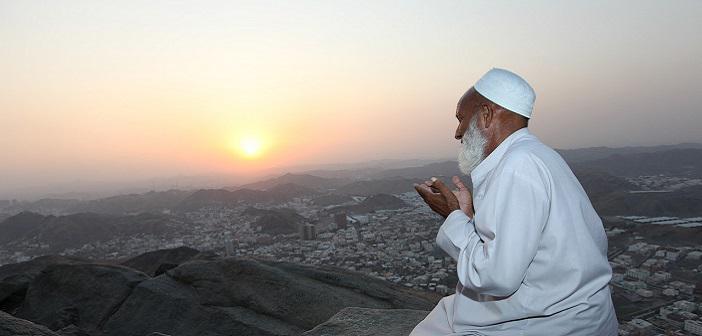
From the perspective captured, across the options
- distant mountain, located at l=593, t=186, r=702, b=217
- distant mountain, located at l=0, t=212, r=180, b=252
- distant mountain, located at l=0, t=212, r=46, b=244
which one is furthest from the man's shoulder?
distant mountain, located at l=0, t=212, r=46, b=244

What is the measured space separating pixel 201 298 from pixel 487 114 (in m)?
11.0

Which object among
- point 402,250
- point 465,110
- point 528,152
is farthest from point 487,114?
point 402,250

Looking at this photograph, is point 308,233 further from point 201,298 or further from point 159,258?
point 201,298

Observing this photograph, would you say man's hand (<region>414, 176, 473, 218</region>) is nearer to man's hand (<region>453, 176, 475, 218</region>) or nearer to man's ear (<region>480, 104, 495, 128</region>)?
man's hand (<region>453, 176, 475, 218</region>)

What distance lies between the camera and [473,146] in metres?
2.49

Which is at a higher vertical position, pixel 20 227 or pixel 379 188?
pixel 20 227

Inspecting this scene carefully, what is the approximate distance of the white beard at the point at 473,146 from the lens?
2.46 metres

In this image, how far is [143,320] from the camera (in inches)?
426

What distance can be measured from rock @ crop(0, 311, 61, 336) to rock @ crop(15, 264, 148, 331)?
706cm

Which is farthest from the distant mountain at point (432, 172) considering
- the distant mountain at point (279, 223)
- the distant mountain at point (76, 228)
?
the distant mountain at point (76, 228)

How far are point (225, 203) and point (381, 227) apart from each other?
52427mm

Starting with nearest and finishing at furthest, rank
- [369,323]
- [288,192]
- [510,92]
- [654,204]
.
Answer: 1. [510,92]
2. [369,323]
3. [654,204]
4. [288,192]

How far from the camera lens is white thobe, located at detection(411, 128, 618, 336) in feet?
6.30

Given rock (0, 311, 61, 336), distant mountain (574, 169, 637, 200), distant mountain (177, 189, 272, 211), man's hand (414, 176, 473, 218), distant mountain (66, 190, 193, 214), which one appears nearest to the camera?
man's hand (414, 176, 473, 218)
